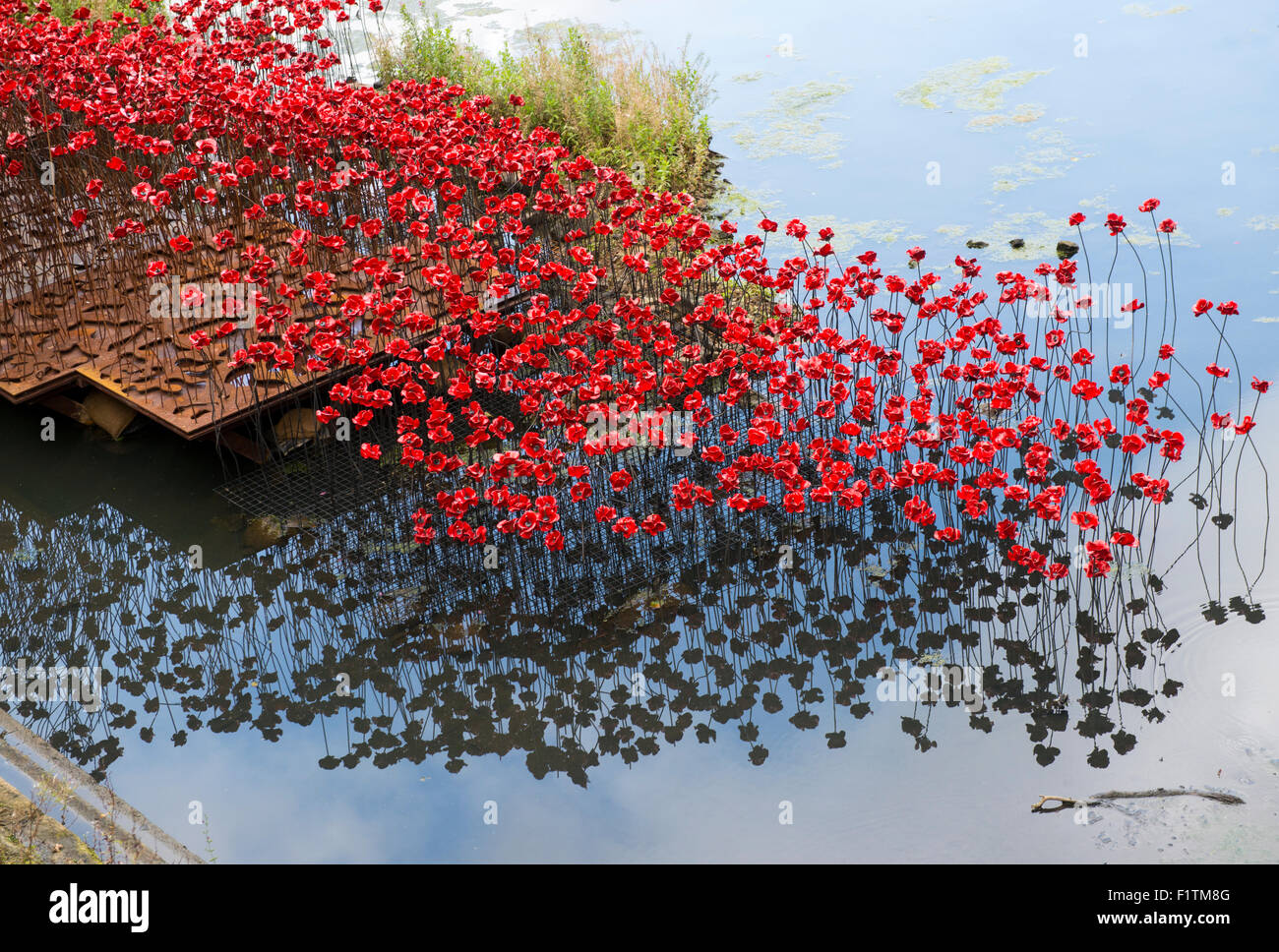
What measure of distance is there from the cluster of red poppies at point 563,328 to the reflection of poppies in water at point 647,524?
3cm

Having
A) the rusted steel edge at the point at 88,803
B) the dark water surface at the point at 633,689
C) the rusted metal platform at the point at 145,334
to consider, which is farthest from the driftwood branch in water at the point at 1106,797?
the rusted metal platform at the point at 145,334

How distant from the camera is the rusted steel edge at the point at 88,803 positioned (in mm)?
4031

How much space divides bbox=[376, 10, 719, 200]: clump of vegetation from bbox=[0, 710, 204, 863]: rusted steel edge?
5555mm

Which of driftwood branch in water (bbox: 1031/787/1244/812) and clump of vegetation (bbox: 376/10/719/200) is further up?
clump of vegetation (bbox: 376/10/719/200)

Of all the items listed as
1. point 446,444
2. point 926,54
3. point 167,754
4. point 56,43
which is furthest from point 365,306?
point 926,54

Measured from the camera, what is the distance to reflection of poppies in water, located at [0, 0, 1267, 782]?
4.59 meters

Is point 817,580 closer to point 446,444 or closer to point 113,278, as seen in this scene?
point 446,444

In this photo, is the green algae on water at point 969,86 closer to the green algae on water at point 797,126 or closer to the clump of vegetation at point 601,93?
the green algae on water at point 797,126

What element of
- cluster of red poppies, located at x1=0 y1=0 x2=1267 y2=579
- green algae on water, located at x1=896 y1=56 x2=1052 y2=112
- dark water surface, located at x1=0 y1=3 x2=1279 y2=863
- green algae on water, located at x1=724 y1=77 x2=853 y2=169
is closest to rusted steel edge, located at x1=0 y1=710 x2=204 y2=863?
dark water surface, located at x1=0 y1=3 x2=1279 y2=863

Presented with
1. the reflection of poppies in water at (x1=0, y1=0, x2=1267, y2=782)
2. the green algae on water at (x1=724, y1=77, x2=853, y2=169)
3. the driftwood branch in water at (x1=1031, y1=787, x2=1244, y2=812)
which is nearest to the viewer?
the driftwood branch in water at (x1=1031, y1=787, x2=1244, y2=812)

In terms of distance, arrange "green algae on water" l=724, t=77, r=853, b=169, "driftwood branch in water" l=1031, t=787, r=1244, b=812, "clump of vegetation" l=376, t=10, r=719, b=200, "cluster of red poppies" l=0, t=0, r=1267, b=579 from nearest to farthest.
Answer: "driftwood branch in water" l=1031, t=787, r=1244, b=812 < "cluster of red poppies" l=0, t=0, r=1267, b=579 < "clump of vegetation" l=376, t=10, r=719, b=200 < "green algae on water" l=724, t=77, r=853, b=169

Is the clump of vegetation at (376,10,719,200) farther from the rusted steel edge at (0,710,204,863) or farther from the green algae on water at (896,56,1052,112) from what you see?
the rusted steel edge at (0,710,204,863)
